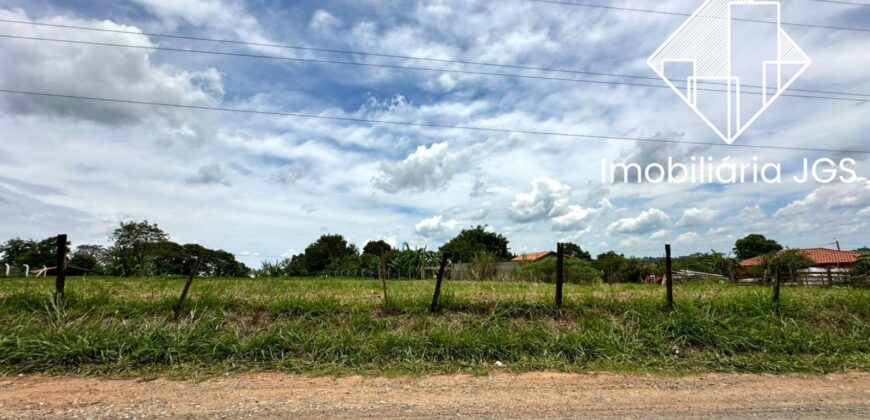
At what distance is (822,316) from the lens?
8.98 m

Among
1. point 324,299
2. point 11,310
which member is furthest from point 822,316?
point 11,310

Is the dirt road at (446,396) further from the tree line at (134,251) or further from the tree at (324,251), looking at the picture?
the tree at (324,251)

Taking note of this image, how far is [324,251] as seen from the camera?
213 ft

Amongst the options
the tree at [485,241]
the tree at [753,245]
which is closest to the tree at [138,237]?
the tree at [485,241]

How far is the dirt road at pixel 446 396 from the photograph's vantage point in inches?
187

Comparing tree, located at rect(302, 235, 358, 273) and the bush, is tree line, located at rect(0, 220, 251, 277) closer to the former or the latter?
tree, located at rect(302, 235, 358, 273)

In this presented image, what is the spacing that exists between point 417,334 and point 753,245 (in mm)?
77085

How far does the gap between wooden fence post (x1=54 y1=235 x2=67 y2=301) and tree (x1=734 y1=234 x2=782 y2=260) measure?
7675 centimetres

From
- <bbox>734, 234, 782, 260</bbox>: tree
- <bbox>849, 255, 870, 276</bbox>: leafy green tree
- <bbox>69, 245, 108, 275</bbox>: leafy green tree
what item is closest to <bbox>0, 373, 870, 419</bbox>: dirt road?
<bbox>849, 255, 870, 276</bbox>: leafy green tree

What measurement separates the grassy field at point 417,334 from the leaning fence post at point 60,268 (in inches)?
7.6

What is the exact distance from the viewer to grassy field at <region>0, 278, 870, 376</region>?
6516 mm

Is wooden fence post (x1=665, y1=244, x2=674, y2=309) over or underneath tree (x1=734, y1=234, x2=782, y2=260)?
underneath

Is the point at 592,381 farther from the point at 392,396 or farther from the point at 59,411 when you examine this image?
the point at 59,411

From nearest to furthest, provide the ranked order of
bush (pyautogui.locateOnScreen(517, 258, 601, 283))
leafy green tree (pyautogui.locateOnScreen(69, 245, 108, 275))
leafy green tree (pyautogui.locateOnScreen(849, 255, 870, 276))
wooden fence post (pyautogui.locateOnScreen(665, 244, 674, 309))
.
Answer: wooden fence post (pyautogui.locateOnScreen(665, 244, 674, 309)), bush (pyautogui.locateOnScreen(517, 258, 601, 283)), leafy green tree (pyautogui.locateOnScreen(849, 255, 870, 276)), leafy green tree (pyautogui.locateOnScreen(69, 245, 108, 275))
